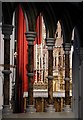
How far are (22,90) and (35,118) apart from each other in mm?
5344

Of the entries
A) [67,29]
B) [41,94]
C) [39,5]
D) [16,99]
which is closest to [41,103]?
[41,94]

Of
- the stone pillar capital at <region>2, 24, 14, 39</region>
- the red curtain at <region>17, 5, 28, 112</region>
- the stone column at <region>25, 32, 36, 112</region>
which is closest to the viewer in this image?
the stone pillar capital at <region>2, 24, 14, 39</region>

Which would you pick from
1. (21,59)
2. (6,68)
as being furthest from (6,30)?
(21,59)

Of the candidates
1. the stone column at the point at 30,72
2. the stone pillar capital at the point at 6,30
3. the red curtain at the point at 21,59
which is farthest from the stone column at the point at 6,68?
the red curtain at the point at 21,59

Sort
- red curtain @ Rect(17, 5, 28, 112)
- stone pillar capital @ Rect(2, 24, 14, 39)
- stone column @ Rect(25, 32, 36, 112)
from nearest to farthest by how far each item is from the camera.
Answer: stone pillar capital @ Rect(2, 24, 14, 39) < stone column @ Rect(25, 32, 36, 112) < red curtain @ Rect(17, 5, 28, 112)

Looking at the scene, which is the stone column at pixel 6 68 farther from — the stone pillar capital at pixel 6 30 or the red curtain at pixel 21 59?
the red curtain at pixel 21 59

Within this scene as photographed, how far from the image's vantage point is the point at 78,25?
30.5 feet

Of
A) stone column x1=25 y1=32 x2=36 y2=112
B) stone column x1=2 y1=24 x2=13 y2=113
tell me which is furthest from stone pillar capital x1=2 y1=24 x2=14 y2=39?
stone column x1=25 y1=32 x2=36 y2=112

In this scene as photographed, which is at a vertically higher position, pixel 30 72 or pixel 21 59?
pixel 21 59

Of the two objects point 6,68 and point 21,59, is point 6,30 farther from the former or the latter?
point 21,59

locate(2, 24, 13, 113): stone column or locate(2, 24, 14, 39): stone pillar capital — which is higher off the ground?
locate(2, 24, 14, 39): stone pillar capital

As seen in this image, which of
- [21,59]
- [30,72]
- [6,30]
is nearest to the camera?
[6,30]

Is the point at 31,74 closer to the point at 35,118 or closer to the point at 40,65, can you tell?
the point at 35,118

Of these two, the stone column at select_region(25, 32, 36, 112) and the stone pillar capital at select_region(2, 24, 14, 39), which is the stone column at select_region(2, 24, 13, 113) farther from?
the stone column at select_region(25, 32, 36, 112)
